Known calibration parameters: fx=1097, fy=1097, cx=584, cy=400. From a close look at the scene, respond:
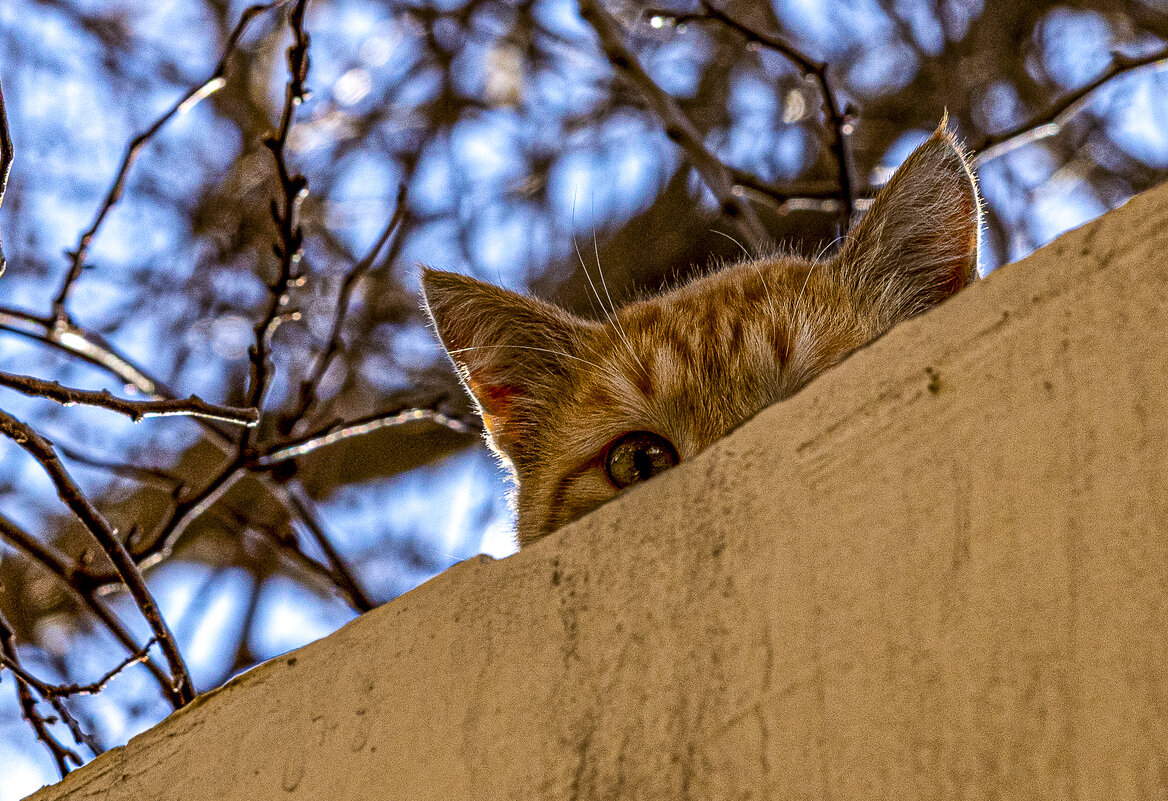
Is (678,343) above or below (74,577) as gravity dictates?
above

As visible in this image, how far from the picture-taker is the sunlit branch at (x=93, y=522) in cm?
171

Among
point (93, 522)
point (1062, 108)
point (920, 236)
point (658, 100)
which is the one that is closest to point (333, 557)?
point (93, 522)

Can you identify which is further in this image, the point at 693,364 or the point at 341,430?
the point at 693,364

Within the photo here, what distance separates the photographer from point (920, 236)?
93.2 inches

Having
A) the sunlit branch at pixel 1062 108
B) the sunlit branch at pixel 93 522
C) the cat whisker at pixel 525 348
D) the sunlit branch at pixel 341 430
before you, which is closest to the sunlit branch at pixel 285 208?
the sunlit branch at pixel 341 430

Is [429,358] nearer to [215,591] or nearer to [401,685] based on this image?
[215,591]

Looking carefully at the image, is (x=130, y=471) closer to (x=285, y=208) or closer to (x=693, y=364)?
(x=285, y=208)

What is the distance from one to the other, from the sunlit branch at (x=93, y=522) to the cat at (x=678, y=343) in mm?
962

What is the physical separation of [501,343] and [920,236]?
1001mm

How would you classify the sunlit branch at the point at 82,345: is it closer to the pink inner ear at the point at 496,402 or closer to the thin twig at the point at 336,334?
the thin twig at the point at 336,334

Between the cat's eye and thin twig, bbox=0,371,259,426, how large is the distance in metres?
0.95

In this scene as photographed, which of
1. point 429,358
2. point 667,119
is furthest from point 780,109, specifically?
point 667,119

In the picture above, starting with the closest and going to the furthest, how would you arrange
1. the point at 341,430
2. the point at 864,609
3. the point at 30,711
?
1. the point at 864,609
2. the point at 30,711
3. the point at 341,430

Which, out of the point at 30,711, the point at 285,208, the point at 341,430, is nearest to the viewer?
the point at 30,711
